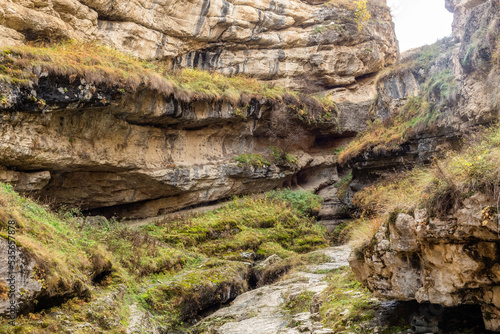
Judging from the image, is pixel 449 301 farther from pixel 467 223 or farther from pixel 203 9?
pixel 203 9

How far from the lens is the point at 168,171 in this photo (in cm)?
1609

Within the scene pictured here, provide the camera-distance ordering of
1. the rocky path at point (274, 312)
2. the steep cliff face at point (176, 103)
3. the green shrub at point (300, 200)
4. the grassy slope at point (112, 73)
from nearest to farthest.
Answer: the rocky path at point (274, 312), the grassy slope at point (112, 73), the steep cliff face at point (176, 103), the green shrub at point (300, 200)

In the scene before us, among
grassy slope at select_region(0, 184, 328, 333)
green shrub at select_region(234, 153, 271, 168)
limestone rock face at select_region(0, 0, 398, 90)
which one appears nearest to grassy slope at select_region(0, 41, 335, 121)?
limestone rock face at select_region(0, 0, 398, 90)

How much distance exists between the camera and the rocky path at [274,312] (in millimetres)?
6590

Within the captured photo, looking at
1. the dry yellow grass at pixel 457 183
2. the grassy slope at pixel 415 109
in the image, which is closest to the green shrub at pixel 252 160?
the grassy slope at pixel 415 109

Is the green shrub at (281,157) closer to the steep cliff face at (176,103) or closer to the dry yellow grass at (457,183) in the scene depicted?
Result: the steep cliff face at (176,103)

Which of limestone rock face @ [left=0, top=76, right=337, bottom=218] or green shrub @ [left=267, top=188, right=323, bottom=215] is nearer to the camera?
limestone rock face @ [left=0, top=76, right=337, bottom=218]

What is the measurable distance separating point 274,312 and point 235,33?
63.1 feet

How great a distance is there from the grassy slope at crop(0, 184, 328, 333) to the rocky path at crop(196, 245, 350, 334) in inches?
29.3

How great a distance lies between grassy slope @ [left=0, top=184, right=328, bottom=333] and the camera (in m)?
5.03

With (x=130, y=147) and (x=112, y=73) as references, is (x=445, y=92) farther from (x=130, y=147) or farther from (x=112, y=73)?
(x=130, y=147)

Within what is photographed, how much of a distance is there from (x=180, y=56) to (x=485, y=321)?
2059 centimetres

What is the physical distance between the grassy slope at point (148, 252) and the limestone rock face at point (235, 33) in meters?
9.16

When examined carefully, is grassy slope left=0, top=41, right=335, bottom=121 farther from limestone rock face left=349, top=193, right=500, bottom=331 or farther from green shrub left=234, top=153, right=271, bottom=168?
limestone rock face left=349, top=193, right=500, bottom=331
